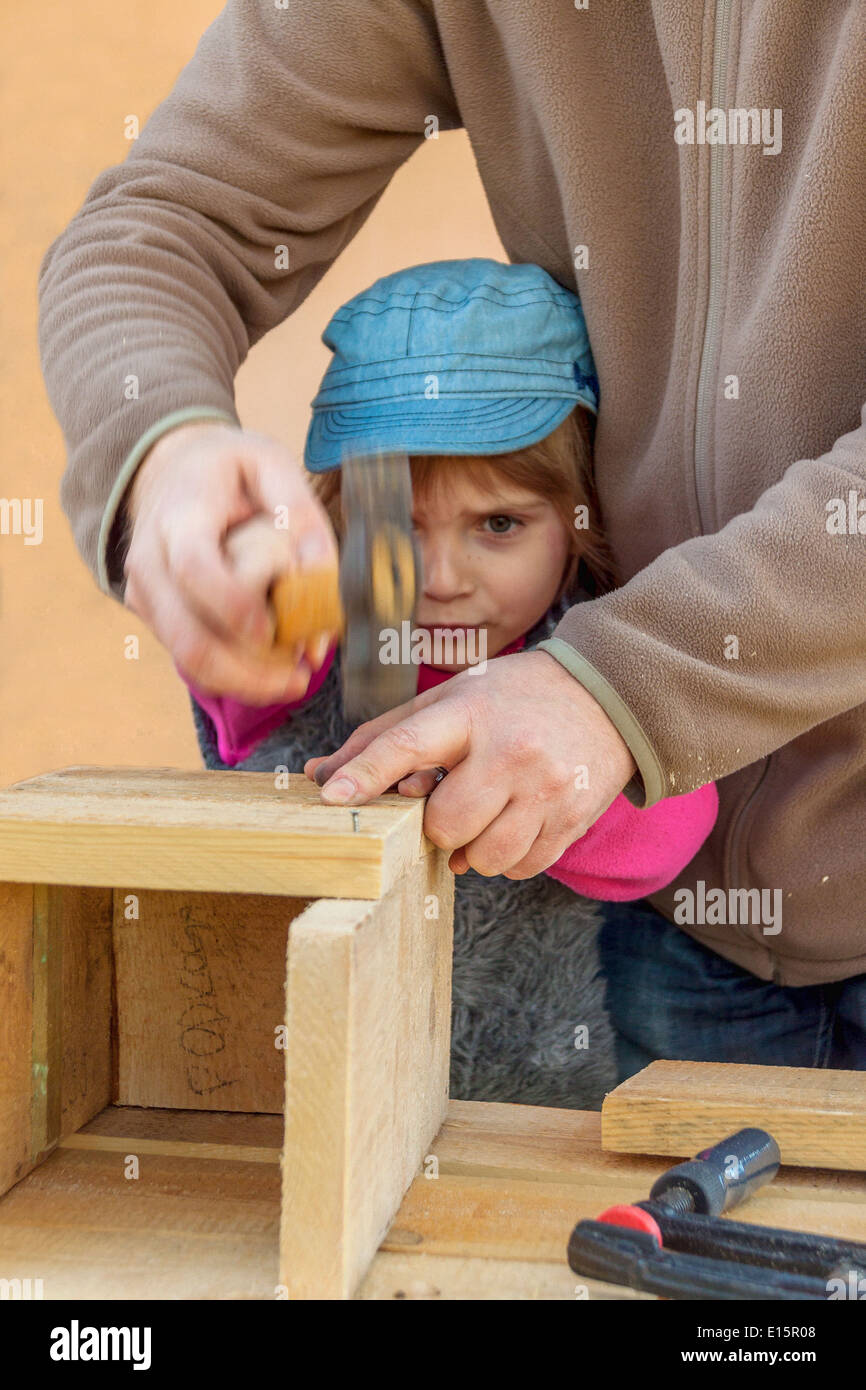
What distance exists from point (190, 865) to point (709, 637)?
0.36 metres

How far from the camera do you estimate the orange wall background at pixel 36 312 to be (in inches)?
95.2

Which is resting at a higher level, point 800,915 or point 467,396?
point 467,396

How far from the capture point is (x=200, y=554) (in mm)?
707

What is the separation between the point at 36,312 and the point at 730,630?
6.79 ft

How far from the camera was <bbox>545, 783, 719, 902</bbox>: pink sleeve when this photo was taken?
105 centimetres

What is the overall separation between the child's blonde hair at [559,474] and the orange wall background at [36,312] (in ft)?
4.10

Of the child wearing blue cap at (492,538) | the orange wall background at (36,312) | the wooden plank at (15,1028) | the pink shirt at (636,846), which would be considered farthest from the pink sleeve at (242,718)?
the orange wall background at (36,312)

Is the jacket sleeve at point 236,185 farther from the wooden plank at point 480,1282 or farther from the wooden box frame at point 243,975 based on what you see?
the wooden plank at point 480,1282

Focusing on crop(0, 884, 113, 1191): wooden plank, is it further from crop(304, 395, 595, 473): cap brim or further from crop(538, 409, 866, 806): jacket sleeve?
crop(304, 395, 595, 473): cap brim

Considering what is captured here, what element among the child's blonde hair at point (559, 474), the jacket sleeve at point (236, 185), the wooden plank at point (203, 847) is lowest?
the wooden plank at point (203, 847)

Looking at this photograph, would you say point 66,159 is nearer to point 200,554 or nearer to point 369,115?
point 369,115

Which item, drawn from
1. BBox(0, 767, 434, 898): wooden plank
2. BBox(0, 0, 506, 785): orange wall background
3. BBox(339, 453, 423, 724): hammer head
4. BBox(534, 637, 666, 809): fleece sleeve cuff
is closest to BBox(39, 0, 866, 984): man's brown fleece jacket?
BBox(534, 637, 666, 809): fleece sleeve cuff

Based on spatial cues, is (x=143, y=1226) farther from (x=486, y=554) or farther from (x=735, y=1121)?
(x=486, y=554)
